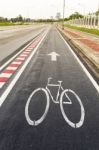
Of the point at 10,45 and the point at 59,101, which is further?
the point at 10,45

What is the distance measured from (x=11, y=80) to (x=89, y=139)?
5.35m

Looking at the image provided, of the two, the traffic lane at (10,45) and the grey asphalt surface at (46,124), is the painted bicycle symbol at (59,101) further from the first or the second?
the traffic lane at (10,45)

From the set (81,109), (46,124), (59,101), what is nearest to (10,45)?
(59,101)

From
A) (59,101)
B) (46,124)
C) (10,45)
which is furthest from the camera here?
(10,45)

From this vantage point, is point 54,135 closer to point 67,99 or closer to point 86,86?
point 67,99

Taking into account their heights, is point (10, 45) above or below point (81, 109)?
below

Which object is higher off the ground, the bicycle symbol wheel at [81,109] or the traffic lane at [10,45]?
the bicycle symbol wheel at [81,109]

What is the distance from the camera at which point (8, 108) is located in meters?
7.03

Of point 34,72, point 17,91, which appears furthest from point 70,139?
point 34,72

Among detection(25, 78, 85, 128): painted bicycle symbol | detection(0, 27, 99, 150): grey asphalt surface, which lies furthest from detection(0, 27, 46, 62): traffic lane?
detection(0, 27, 99, 150): grey asphalt surface

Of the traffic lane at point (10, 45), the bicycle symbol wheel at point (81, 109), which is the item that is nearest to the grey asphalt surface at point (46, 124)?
the bicycle symbol wheel at point (81, 109)

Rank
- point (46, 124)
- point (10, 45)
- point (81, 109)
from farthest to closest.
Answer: point (10, 45)
point (81, 109)
point (46, 124)

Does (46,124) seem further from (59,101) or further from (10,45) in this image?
(10,45)

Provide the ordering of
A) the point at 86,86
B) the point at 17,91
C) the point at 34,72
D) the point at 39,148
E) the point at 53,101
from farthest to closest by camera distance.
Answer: the point at 34,72
the point at 86,86
the point at 17,91
the point at 53,101
the point at 39,148
